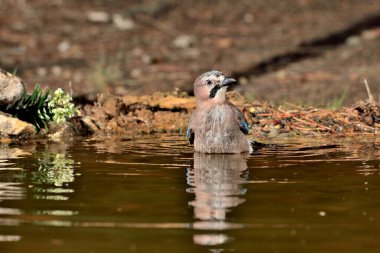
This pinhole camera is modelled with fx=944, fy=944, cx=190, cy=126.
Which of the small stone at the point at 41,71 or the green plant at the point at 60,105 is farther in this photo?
the small stone at the point at 41,71

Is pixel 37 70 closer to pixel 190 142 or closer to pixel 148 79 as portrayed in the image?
pixel 148 79

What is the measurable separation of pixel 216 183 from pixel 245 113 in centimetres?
388

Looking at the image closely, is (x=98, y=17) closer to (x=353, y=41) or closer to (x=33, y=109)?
(x=353, y=41)

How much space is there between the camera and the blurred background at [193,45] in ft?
51.4

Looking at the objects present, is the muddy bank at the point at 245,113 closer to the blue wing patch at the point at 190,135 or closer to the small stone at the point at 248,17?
the blue wing patch at the point at 190,135

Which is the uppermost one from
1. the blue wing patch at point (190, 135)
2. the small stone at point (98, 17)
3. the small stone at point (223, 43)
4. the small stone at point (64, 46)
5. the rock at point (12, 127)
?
the small stone at point (98, 17)

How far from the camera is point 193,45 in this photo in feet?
62.3

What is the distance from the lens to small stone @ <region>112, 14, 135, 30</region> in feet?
65.7

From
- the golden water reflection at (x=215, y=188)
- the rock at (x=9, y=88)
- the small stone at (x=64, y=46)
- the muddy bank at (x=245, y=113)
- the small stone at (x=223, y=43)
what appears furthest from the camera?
the small stone at (x=223, y=43)

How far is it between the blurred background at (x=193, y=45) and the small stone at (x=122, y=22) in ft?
0.08

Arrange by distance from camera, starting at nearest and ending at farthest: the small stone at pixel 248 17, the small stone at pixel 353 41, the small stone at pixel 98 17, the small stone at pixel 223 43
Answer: the small stone at pixel 353 41
the small stone at pixel 223 43
the small stone at pixel 98 17
the small stone at pixel 248 17

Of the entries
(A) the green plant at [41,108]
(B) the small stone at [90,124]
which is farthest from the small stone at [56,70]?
(A) the green plant at [41,108]

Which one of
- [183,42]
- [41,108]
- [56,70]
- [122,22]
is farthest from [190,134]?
[122,22]

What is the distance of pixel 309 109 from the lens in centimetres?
1016
